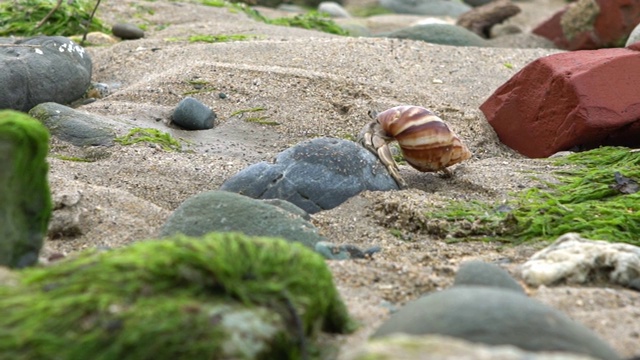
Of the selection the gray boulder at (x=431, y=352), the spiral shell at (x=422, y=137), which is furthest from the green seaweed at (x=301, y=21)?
the gray boulder at (x=431, y=352)

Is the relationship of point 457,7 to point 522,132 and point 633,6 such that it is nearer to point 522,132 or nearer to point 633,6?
point 633,6

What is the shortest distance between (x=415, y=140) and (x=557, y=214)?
934 mm

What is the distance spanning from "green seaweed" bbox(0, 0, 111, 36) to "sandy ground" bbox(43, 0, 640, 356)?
1.78 ft

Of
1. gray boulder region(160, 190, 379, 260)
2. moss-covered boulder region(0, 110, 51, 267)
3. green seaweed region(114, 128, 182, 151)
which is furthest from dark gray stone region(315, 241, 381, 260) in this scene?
green seaweed region(114, 128, 182, 151)

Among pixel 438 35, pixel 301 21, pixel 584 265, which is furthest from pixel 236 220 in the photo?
pixel 301 21

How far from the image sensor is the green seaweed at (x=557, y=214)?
4371mm

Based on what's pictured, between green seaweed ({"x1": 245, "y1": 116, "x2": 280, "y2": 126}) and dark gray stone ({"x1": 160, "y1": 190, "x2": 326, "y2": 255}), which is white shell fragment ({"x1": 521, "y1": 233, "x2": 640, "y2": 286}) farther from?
green seaweed ({"x1": 245, "y1": 116, "x2": 280, "y2": 126})

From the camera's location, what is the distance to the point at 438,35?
32.6 ft

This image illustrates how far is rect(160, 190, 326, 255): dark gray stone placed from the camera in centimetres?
380

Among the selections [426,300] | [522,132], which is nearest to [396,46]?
[522,132]

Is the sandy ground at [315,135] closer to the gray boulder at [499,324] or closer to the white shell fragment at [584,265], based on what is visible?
the white shell fragment at [584,265]

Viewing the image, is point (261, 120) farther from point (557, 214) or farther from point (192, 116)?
point (557, 214)

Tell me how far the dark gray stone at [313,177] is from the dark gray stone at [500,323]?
214 cm

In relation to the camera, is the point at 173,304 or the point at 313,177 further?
the point at 313,177
